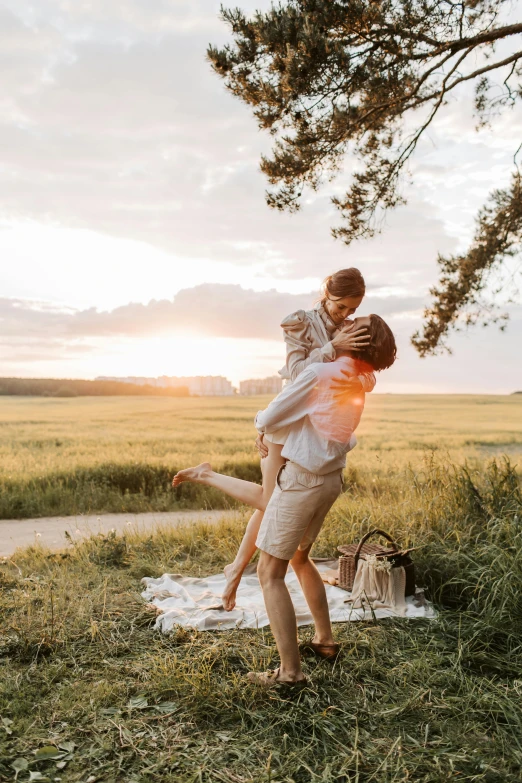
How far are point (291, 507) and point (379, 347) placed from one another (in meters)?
0.93

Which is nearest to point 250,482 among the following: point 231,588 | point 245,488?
point 245,488

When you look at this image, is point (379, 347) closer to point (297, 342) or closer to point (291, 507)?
point (297, 342)

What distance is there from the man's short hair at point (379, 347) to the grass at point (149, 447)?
15.9 ft

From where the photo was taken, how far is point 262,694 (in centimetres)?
338

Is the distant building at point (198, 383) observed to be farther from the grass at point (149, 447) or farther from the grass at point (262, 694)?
the grass at point (262, 694)

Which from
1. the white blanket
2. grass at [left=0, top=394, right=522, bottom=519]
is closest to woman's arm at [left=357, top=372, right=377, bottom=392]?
the white blanket

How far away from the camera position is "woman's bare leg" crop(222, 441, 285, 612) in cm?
359

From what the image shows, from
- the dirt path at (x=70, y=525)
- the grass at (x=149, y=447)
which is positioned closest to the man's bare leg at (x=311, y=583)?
the dirt path at (x=70, y=525)

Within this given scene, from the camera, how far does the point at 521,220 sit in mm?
8242

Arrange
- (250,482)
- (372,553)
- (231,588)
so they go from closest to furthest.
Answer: (250,482)
(231,588)
(372,553)

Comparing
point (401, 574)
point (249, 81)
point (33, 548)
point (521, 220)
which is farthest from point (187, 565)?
point (521, 220)

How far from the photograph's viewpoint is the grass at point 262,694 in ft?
9.44

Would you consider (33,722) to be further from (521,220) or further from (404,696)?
(521,220)

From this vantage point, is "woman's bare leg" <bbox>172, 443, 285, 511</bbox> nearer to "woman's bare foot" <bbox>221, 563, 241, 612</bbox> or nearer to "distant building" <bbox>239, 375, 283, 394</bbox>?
"woman's bare foot" <bbox>221, 563, 241, 612</bbox>
